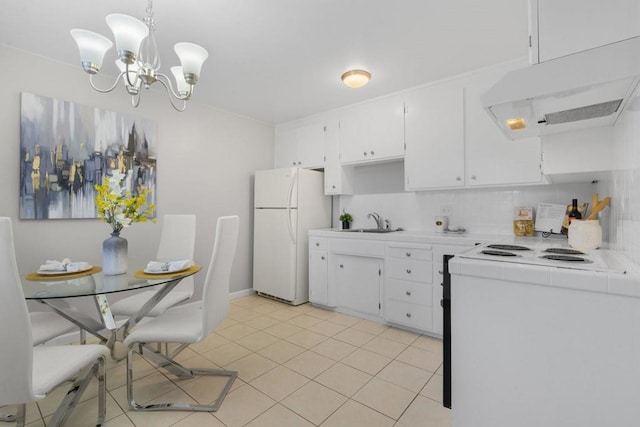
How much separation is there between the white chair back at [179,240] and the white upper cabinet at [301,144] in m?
1.80

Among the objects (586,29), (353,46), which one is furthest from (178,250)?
(586,29)

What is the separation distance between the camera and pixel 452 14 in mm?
1932

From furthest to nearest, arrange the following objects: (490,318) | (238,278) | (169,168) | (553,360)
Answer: (238,278) → (169,168) → (490,318) → (553,360)

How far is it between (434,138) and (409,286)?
1.47m

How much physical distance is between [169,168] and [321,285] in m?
2.17

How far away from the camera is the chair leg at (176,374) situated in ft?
5.48

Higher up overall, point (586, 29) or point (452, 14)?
point (452, 14)

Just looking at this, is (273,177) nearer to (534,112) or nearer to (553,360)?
(534,112)

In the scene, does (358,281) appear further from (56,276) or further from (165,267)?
(56,276)

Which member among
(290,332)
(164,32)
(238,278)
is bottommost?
(290,332)

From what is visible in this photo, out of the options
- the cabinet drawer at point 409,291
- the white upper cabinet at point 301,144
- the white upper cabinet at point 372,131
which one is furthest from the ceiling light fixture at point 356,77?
the cabinet drawer at point 409,291

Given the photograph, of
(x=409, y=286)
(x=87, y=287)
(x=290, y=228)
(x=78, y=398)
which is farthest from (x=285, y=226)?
(x=78, y=398)

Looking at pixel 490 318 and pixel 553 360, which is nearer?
pixel 553 360

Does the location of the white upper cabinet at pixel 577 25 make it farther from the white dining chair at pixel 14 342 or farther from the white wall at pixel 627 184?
the white dining chair at pixel 14 342
